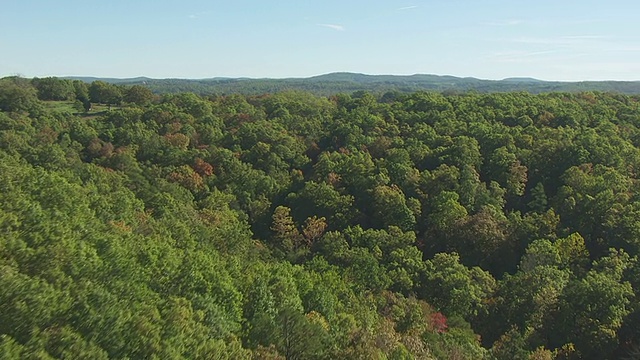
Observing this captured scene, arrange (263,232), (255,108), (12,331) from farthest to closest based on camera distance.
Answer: (255,108) → (263,232) → (12,331)

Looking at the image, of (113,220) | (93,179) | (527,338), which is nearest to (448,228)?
(527,338)

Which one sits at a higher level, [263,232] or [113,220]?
[113,220]

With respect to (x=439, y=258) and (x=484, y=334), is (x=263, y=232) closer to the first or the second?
(x=439, y=258)

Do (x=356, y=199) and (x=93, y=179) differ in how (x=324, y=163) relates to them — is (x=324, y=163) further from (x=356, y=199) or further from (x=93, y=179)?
(x=93, y=179)

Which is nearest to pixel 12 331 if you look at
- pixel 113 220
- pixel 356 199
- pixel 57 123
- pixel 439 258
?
pixel 113 220

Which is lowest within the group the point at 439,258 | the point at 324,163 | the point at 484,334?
the point at 484,334

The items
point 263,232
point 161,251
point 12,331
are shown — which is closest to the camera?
point 12,331

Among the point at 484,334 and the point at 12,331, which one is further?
the point at 484,334
